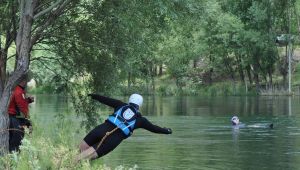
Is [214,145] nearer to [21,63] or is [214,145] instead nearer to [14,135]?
[14,135]

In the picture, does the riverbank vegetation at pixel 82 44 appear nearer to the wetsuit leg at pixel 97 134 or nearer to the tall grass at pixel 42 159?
the tall grass at pixel 42 159

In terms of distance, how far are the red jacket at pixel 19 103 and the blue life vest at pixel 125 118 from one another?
2118 millimetres

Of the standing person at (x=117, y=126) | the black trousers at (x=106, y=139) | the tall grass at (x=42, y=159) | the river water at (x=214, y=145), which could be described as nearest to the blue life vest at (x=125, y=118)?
the standing person at (x=117, y=126)

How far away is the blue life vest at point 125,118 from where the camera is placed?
11.6m

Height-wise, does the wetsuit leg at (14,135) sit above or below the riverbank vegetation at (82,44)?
below

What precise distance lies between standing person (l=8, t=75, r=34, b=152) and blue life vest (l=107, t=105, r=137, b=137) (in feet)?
6.61

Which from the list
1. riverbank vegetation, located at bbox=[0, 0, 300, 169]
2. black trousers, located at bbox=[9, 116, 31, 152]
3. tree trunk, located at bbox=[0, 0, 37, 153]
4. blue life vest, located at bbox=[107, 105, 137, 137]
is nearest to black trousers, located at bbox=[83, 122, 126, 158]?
blue life vest, located at bbox=[107, 105, 137, 137]

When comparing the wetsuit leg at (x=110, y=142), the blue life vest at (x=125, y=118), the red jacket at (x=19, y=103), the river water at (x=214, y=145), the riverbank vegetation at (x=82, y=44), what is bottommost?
the river water at (x=214, y=145)

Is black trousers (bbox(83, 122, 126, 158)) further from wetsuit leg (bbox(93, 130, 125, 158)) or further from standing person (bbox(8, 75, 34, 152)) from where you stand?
standing person (bbox(8, 75, 34, 152))

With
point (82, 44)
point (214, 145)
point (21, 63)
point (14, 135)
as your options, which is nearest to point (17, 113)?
point (14, 135)

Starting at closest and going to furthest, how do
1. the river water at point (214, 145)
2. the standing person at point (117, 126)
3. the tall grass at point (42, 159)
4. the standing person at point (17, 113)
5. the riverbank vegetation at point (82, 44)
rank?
1. the tall grass at point (42, 159)
2. the riverbank vegetation at point (82, 44)
3. the standing person at point (117, 126)
4. the standing person at point (17, 113)
5. the river water at point (214, 145)

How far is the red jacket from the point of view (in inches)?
500

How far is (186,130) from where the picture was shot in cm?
2981

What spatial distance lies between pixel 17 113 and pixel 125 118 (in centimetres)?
268
